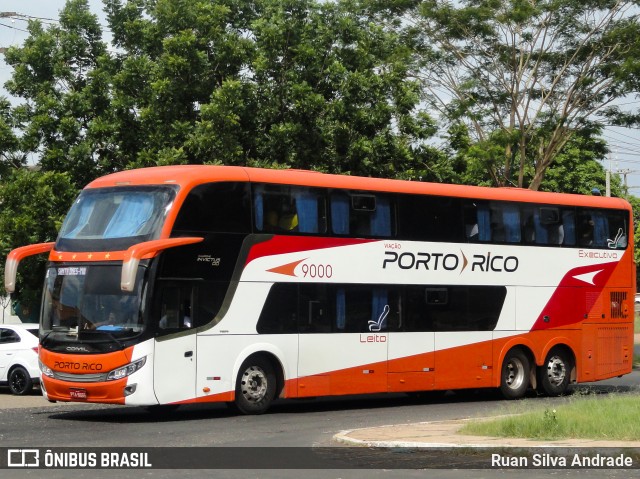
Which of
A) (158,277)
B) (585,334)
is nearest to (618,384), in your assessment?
(585,334)

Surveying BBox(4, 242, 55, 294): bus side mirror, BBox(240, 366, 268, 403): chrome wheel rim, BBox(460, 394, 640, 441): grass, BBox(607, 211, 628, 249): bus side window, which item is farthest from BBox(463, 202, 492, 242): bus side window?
BBox(4, 242, 55, 294): bus side mirror

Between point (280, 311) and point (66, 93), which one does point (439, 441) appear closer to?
point (280, 311)

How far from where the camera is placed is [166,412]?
67.4 ft

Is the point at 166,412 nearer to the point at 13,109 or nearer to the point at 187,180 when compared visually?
the point at 187,180

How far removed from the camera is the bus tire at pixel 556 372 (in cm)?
2444

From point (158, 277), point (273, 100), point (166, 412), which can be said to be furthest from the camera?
point (273, 100)

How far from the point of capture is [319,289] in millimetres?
20484

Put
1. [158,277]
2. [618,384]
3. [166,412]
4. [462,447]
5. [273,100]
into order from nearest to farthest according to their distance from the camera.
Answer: [462,447]
[158,277]
[166,412]
[618,384]
[273,100]

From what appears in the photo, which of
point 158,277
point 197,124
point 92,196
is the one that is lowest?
point 158,277

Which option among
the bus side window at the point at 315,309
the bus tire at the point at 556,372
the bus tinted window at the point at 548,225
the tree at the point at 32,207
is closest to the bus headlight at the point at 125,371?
the bus side window at the point at 315,309

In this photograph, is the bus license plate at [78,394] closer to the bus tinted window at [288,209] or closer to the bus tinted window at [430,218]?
the bus tinted window at [288,209]

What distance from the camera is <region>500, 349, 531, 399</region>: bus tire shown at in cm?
2384

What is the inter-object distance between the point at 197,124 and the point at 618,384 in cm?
1211

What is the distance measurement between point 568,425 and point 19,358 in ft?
46.1
